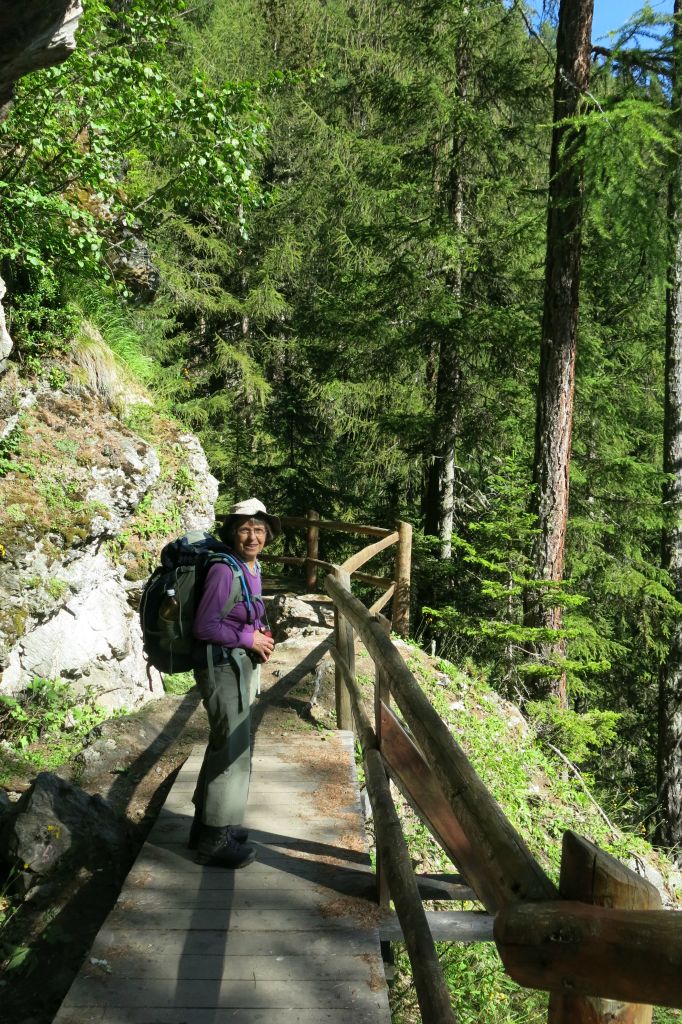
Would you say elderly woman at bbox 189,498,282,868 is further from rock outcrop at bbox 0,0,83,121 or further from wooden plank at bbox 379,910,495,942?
rock outcrop at bbox 0,0,83,121

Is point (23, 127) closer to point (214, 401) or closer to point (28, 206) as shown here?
point (28, 206)

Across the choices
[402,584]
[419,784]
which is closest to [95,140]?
[402,584]

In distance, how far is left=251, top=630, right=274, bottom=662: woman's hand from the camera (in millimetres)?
3846

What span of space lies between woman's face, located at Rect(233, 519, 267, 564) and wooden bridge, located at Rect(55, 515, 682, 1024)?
2.59 feet

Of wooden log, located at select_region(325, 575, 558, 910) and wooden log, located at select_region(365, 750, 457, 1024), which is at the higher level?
wooden log, located at select_region(325, 575, 558, 910)

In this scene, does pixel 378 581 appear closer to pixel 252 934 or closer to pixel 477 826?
pixel 252 934

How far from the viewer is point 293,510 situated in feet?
A: 51.5

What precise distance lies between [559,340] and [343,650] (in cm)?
551

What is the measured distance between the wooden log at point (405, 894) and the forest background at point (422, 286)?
5.11 m

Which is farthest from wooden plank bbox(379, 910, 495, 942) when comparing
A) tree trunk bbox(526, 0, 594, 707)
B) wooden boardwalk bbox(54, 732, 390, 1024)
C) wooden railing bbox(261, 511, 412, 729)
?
tree trunk bbox(526, 0, 594, 707)

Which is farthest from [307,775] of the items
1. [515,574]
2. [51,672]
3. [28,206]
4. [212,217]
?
[212,217]

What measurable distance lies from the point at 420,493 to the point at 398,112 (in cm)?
704

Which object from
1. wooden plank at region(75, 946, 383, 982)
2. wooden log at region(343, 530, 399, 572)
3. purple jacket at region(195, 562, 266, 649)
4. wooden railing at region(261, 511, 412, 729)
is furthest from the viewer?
wooden log at region(343, 530, 399, 572)

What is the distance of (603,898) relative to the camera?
1391mm
